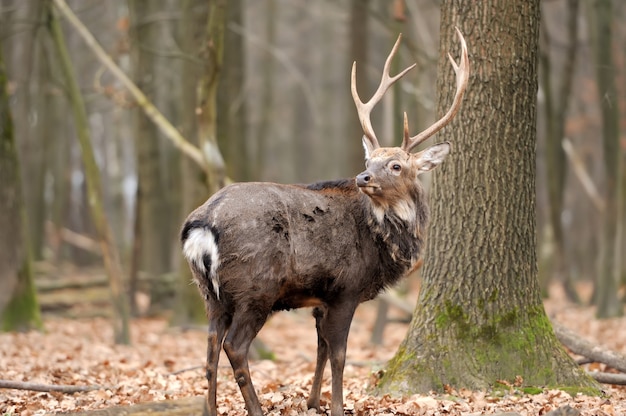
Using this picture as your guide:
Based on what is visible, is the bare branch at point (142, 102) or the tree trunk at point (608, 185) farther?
the tree trunk at point (608, 185)

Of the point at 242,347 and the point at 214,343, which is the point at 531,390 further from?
the point at 214,343

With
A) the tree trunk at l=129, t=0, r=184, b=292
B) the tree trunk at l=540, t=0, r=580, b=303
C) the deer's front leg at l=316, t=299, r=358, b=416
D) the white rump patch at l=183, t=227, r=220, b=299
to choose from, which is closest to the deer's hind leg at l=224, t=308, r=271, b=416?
the white rump patch at l=183, t=227, r=220, b=299

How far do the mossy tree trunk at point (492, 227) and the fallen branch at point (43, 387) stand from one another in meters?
2.71

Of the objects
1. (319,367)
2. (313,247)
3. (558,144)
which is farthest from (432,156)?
(558,144)

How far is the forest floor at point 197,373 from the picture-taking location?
21.3 ft

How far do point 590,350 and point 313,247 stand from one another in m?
3.46

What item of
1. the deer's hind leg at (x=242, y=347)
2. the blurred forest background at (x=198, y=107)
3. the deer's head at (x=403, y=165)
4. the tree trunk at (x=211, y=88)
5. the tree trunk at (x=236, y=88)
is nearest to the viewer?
the deer's hind leg at (x=242, y=347)

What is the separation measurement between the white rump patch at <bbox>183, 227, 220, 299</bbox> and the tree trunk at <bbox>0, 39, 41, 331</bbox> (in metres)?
6.91

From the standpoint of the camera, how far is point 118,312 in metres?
12.1

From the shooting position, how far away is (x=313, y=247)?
6.26 metres

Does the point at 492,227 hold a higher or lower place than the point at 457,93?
lower

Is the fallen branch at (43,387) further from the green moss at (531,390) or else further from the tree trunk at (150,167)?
the tree trunk at (150,167)

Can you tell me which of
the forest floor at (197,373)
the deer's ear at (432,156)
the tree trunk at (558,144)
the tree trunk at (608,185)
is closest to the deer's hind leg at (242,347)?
the forest floor at (197,373)

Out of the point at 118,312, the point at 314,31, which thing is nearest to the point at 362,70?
the point at 118,312
